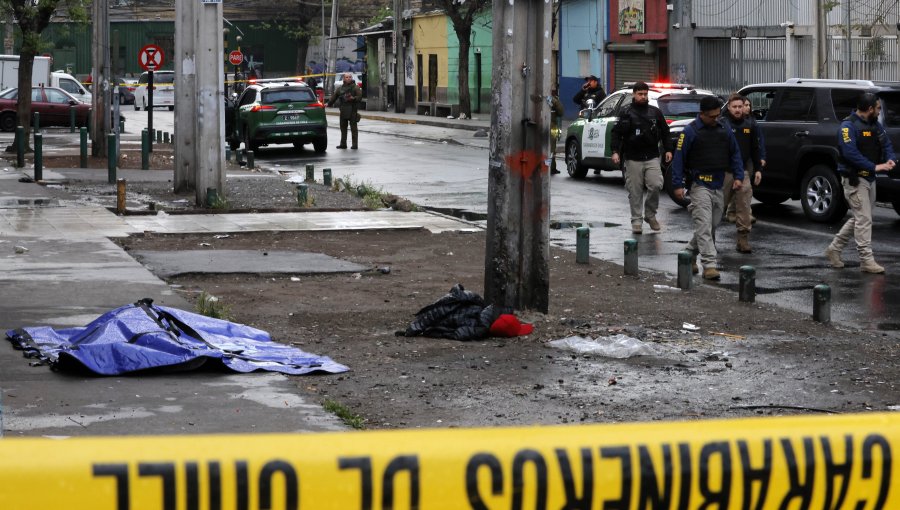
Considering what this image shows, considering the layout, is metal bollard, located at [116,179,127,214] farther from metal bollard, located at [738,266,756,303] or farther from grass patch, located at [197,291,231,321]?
metal bollard, located at [738,266,756,303]

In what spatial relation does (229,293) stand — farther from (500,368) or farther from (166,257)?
(500,368)

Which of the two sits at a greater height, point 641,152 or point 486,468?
point 641,152

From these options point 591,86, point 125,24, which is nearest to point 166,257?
point 591,86

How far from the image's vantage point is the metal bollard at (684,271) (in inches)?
482

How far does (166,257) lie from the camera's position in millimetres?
13711

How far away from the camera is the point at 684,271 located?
1232cm

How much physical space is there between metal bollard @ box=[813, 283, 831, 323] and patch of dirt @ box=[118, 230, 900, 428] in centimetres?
18

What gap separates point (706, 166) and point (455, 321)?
14.3 feet

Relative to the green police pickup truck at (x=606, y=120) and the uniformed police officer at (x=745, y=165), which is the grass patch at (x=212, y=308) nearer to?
the uniformed police officer at (x=745, y=165)

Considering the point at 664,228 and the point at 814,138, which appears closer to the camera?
the point at 664,228

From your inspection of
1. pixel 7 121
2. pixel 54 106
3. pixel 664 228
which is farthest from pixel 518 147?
pixel 54 106

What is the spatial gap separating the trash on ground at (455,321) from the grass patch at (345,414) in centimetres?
230

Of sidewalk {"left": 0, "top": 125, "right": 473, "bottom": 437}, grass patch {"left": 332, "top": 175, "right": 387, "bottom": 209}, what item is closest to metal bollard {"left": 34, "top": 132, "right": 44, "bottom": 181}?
sidewalk {"left": 0, "top": 125, "right": 473, "bottom": 437}

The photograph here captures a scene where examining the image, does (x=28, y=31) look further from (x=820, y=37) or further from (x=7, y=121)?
(x=820, y=37)
